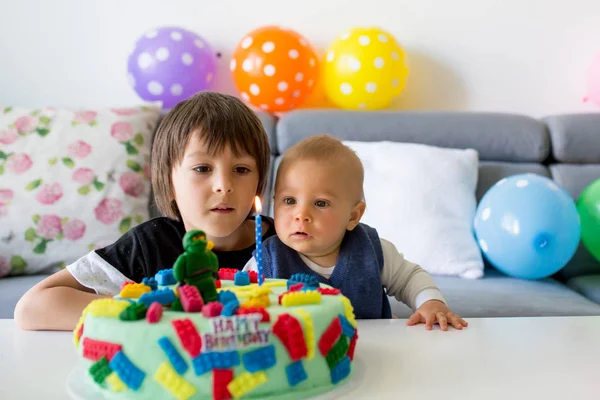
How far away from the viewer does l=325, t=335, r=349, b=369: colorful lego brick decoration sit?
78cm

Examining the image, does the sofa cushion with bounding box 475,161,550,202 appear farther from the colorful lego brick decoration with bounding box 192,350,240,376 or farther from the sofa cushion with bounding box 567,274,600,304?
the colorful lego brick decoration with bounding box 192,350,240,376

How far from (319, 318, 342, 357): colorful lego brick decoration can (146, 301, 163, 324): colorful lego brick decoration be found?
17cm

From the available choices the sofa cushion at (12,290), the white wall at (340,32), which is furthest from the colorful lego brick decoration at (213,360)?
the white wall at (340,32)

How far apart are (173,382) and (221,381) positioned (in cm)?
5

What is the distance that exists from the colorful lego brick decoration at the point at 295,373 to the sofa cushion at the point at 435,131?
2.04 metres

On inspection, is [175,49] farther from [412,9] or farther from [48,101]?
[412,9]

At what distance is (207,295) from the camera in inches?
30.5

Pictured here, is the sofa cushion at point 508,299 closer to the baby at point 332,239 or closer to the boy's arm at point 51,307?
the baby at point 332,239

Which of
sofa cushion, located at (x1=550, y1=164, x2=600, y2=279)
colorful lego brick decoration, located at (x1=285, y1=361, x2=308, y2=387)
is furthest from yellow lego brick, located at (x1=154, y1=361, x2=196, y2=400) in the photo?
sofa cushion, located at (x1=550, y1=164, x2=600, y2=279)

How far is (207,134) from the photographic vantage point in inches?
50.0

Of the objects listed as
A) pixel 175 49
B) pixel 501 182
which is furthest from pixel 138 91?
pixel 501 182

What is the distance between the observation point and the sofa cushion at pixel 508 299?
2020 millimetres

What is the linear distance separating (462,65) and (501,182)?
1026 mm

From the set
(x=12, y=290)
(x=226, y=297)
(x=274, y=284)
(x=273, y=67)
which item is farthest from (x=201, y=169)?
(x=273, y=67)
